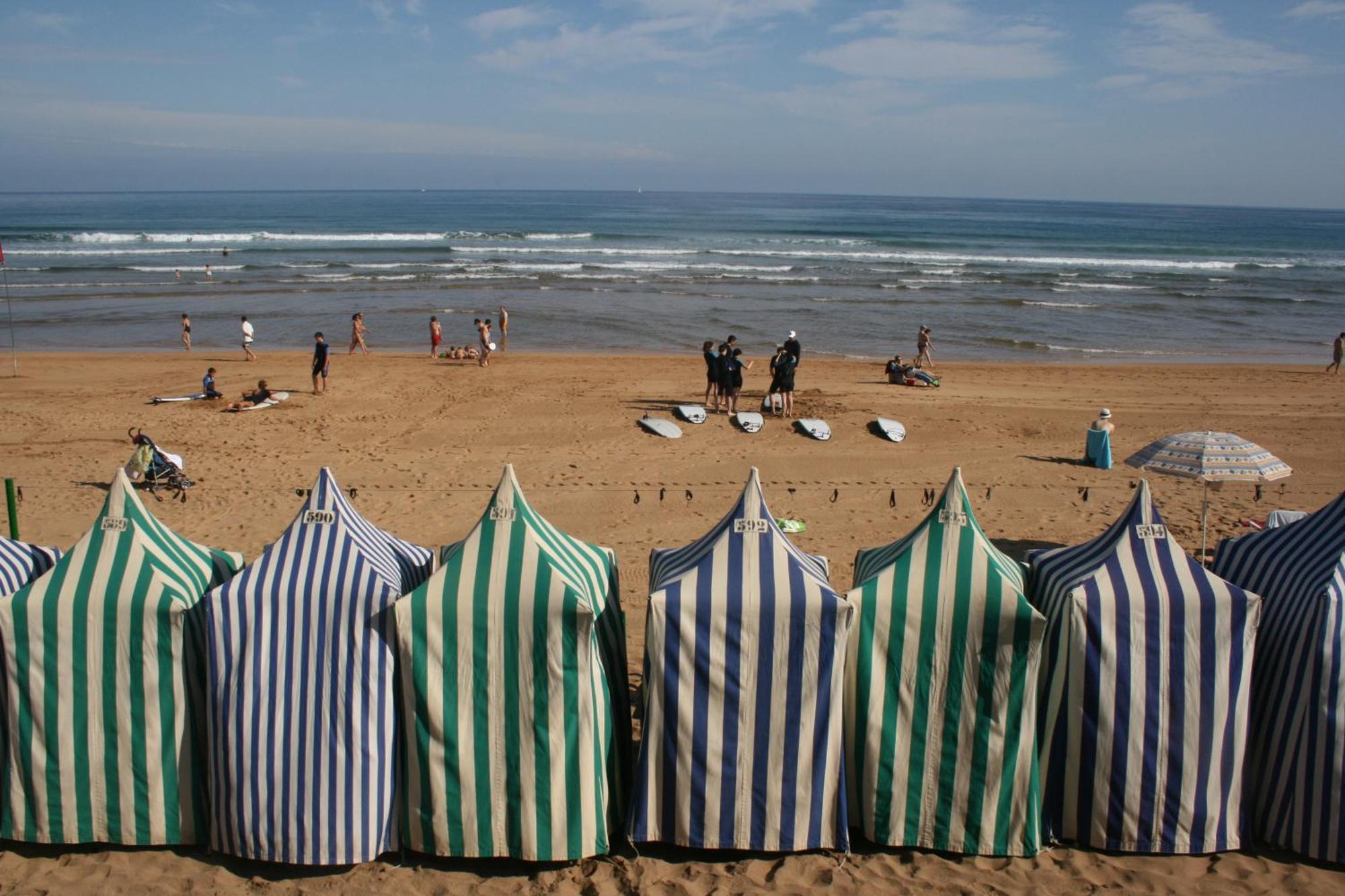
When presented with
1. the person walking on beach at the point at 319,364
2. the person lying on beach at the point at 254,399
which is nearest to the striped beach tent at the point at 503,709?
the person lying on beach at the point at 254,399

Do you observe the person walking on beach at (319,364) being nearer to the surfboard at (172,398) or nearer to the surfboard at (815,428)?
the surfboard at (172,398)

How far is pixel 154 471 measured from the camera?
504 inches

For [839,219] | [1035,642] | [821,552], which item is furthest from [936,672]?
[839,219]

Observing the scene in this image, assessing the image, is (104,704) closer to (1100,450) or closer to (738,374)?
(738,374)

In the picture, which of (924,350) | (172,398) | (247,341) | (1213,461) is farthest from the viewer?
(924,350)

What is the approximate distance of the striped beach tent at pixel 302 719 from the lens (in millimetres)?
5477

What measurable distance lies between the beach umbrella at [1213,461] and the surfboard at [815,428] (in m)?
6.32

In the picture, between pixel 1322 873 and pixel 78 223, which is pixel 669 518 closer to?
pixel 1322 873

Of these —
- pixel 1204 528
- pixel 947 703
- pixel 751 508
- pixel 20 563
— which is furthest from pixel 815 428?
pixel 20 563

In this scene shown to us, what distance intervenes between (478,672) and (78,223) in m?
87.0

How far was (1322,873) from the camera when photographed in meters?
5.51

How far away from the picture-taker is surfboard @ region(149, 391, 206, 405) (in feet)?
57.6

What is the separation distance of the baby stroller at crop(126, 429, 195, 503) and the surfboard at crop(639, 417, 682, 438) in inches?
263

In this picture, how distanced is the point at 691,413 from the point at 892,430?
131 inches
